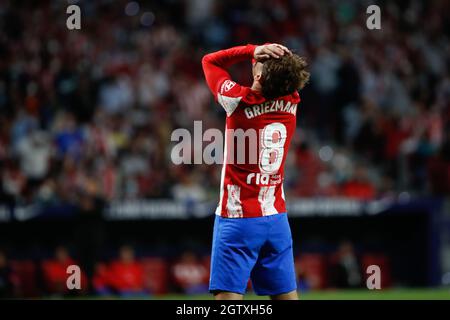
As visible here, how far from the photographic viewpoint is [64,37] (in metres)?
15.6

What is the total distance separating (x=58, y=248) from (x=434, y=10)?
951 centimetres

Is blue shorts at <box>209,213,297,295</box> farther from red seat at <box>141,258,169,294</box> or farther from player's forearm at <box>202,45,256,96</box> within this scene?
red seat at <box>141,258,169,294</box>

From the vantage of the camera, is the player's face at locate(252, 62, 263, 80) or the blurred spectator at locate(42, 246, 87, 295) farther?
the blurred spectator at locate(42, 246, 87, 295)

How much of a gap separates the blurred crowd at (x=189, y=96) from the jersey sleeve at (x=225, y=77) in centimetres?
713

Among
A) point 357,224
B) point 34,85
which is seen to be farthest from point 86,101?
point 357,224

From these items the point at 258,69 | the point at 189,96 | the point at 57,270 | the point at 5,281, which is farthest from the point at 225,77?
the point at 189,96

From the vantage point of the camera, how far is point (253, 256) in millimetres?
5590

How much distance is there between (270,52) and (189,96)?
10.3 meters

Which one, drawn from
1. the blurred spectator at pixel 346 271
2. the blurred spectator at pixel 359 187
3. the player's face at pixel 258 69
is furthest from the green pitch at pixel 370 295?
the player's face at pixel 258 69

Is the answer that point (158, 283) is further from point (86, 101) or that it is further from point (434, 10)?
point (434, 10)

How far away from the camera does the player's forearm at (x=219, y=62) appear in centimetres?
567

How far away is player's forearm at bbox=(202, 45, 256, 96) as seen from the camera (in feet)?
18.6

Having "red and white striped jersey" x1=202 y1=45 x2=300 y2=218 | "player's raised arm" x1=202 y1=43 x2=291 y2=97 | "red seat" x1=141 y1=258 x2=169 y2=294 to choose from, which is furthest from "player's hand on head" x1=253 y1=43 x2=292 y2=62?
"red seat" x1=141 y1=258 x2=169 y2=294

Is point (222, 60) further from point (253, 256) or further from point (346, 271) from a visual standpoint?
point (346, 271)
